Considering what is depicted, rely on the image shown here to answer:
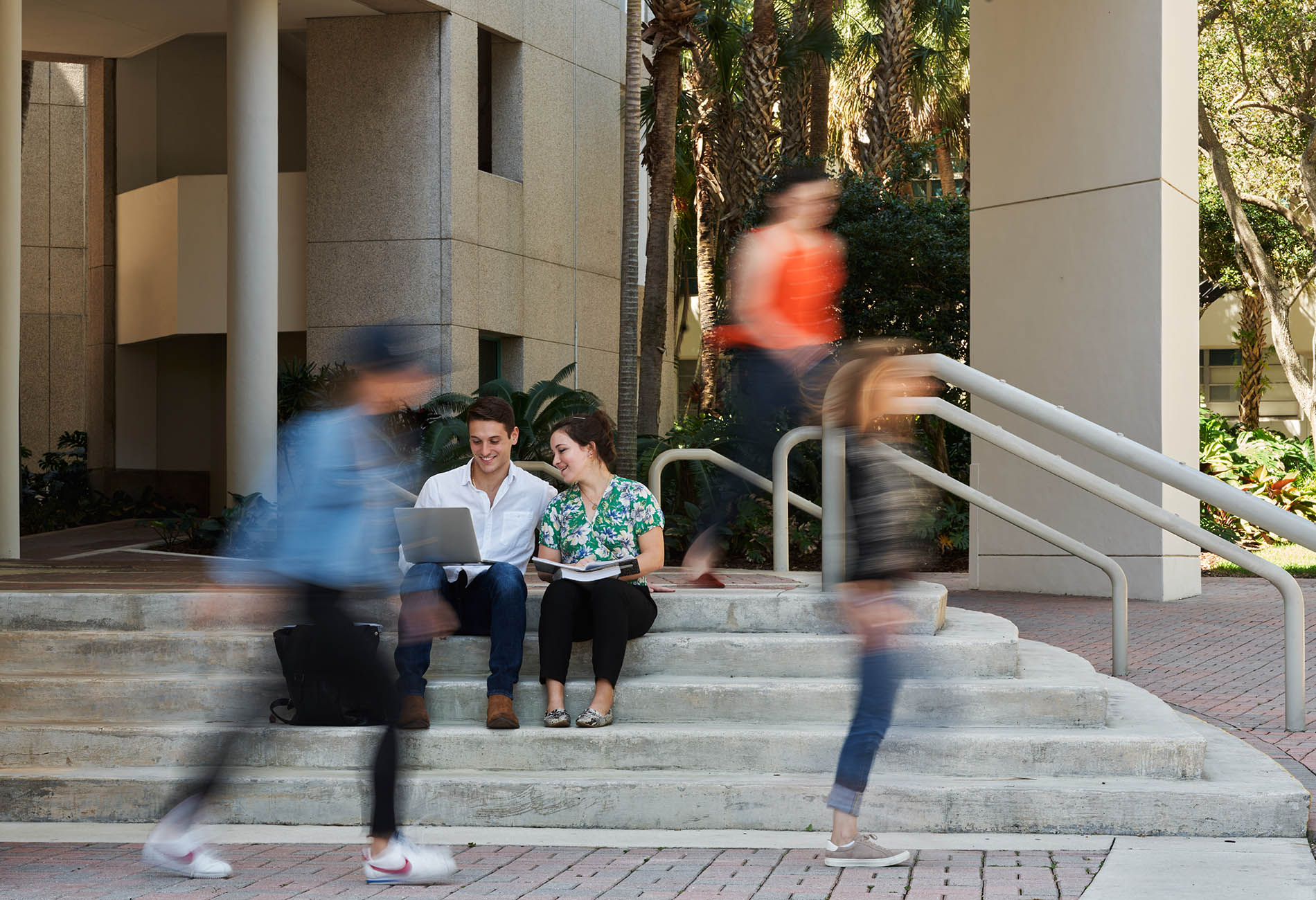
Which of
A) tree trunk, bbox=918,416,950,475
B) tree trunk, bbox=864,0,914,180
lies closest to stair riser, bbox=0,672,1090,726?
tree trunk, bbox=918,416,950,475

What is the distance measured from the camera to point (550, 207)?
61.0 feet

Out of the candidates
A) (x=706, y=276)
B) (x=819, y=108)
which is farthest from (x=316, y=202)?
(x=706, y=276)

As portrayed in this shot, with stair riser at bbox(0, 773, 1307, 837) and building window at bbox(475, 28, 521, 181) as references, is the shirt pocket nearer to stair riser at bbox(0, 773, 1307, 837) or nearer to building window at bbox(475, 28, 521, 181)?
stair riser at bbox(0, 773, 1307, 837)

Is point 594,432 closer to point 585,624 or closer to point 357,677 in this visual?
point 585,624

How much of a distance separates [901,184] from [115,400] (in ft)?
41.0

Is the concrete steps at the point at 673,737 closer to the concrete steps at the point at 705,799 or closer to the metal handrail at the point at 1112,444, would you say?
the concrete steps at the point at 705,799

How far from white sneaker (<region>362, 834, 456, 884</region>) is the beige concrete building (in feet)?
38.1

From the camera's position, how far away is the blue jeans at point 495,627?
17.2 ft

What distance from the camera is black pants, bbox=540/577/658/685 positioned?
17.3ft

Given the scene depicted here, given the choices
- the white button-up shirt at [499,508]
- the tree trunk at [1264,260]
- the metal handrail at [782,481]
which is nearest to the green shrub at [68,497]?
the metal handrail at [782,481]

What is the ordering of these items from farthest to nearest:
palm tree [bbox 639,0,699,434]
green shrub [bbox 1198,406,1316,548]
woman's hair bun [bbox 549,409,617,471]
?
palm tree [bbox 639,0,699,434] → green shrub [bbox 1198,406,1316,548] → woman's hair bun [bbox 549,409,617,471]

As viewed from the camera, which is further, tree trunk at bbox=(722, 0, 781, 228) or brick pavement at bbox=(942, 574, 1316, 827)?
tree trunk at bbox=(722, 0, 781, 228)

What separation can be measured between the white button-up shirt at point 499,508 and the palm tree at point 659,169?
39.3 feet

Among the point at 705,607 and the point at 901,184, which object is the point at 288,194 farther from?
the point at 705,607
